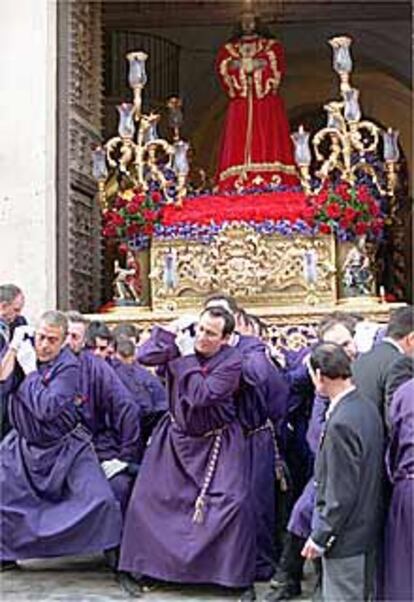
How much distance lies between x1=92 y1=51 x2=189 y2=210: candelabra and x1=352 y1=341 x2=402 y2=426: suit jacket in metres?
6.06

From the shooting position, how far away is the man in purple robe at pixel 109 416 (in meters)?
7.27

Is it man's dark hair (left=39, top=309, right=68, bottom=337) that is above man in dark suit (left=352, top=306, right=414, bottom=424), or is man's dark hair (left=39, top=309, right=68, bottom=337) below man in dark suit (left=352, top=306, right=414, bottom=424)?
above

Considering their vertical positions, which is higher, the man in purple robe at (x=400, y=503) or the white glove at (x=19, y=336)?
the white glove at (x=19, y=336)

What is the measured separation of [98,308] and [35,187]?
148cm

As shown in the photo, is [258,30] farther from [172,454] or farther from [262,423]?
[172,454]

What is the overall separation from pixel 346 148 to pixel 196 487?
5321 millimetres

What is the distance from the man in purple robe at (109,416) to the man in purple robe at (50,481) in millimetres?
229

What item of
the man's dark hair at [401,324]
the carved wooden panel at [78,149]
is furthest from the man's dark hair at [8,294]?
the man's dark hair at [401,324]

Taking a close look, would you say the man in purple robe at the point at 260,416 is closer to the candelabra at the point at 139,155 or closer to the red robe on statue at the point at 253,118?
the candelabra at the point at 139,155

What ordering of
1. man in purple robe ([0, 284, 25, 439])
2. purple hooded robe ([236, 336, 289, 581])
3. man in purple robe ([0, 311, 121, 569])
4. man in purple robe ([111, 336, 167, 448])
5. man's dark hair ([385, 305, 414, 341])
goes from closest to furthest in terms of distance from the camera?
man's dark hair ([385, 305, 414, 341]) → purple hooded robe ([236, 336, 289, 581]) → man in purple robe ([0, 311, 121, 569]) → man in purple robe ([0, 284, 25, 439]) → man in purple robe ([111, 336, 167, 448])

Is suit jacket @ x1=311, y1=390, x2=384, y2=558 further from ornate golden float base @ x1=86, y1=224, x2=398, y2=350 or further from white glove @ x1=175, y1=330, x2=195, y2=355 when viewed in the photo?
ornate golden float base @ x1=86, y1=224, x2=398, y2=350

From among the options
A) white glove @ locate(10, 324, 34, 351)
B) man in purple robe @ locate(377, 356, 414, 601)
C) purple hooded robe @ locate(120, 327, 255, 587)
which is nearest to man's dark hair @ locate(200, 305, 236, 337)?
purple hooded robe @ locate(120, 327, 255, 587)

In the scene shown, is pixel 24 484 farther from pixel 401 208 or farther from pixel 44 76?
pixel 401 208

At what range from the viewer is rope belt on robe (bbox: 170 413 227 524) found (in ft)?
21.8
